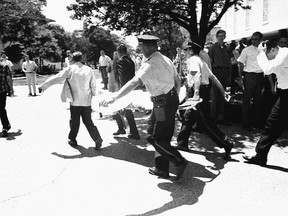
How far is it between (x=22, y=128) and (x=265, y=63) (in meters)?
6.02

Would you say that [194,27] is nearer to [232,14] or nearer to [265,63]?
[265,63]

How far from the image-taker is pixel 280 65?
4.52 metres

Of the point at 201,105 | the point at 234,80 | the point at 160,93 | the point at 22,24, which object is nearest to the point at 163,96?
the point at 160,93

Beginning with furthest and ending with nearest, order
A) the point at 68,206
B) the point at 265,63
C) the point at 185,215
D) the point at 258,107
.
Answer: the point at 258,107, the point at 265,63, the point at 68,206, the point at 185,215

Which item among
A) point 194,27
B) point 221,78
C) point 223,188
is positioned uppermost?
point 194,27

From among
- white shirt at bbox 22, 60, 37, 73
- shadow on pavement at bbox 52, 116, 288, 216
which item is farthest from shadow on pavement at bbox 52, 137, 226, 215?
white shirt at bbox 22, 60, 37, 73

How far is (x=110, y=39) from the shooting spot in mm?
110000

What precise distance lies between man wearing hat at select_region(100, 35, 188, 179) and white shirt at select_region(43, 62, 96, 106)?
182 centimetres

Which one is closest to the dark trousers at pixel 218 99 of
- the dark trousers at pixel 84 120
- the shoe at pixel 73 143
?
the dark trousers at pixel 84 120

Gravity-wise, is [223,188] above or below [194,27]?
below

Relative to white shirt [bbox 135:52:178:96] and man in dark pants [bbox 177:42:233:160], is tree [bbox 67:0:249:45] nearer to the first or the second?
man in dark pants [bbox 177:42:233:160]

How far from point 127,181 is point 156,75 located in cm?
152

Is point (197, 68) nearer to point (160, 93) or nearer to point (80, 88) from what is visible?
point (160, 93)

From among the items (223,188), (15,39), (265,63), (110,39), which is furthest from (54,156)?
(110,39)
